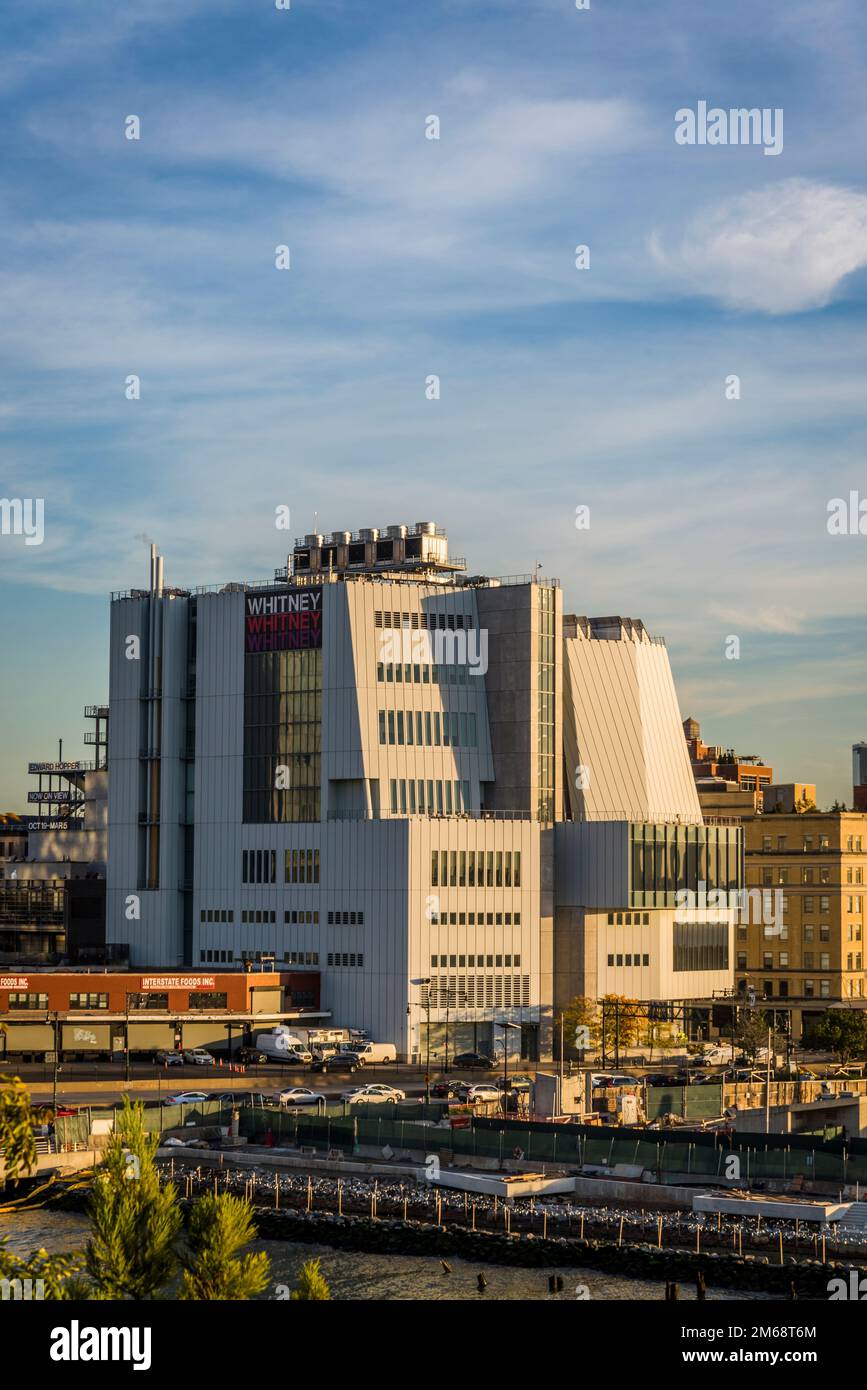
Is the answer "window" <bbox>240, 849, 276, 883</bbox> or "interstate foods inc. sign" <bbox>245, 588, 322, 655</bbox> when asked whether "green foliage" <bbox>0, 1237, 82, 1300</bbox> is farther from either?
"window" <bbox>240, 849, 276, 883</bbox>

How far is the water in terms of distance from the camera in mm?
64500

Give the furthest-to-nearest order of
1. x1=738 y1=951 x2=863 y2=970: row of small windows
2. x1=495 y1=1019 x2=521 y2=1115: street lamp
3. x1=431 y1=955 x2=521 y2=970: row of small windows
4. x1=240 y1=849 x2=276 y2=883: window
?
1. x1=738 y1=951 x2=863 y2=970: row of small windows
2. x1=240 y1=849 x2=276 y2=883: window
3. x1=431 y1=955 x2=521 y2=970: row of small windows
4. x1=495 y1=1019 x2=521 y2=1115: street lamp

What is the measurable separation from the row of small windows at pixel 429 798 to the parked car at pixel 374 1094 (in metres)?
35.2

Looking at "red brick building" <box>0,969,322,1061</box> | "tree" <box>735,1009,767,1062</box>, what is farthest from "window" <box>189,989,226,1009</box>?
"tree" <box>735,1009,767,1062</box>

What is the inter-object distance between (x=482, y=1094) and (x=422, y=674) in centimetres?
4206

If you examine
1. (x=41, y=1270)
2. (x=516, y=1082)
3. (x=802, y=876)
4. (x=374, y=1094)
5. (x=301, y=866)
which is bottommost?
(x=516, y=1082)

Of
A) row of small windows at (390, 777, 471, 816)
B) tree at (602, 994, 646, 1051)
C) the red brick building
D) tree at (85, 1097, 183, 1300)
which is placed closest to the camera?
tree at (85, 1097, 183, 1300)

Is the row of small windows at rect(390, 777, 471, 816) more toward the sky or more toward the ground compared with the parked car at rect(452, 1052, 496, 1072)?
more toward the sky

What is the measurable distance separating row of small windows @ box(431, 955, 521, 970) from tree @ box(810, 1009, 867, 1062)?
2340cm

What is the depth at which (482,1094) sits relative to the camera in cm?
10788

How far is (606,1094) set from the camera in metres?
103

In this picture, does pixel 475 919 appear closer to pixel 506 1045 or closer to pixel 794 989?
pixel 506 1045
